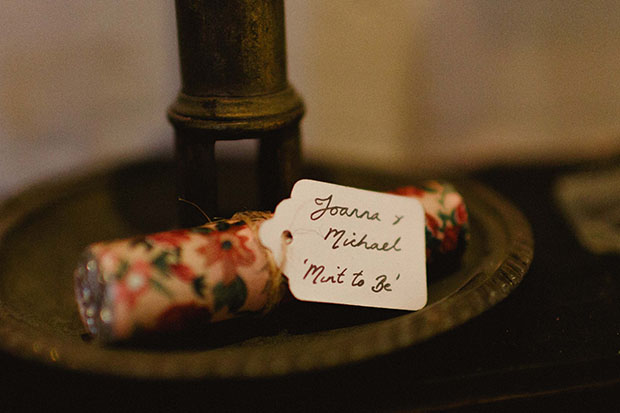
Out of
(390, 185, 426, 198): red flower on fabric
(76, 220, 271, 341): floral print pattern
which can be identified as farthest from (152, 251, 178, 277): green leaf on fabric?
(390, 185, 426, 198): red flower on fabric

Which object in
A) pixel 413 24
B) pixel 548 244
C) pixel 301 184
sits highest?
pixel 413 24

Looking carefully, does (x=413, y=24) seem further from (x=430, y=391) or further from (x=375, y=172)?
(x=430, y=391)

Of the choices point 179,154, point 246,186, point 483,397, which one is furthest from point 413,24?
point 483,397

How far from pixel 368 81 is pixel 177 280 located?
0.92 metres

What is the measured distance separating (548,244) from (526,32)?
0.64m

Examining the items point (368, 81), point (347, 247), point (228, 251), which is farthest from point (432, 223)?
point (368, 81)

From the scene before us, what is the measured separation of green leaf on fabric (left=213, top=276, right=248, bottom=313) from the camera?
0.50 m

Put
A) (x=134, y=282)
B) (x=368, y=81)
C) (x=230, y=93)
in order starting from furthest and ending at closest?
(x=368, y=81) → (x=230, y=93) → (x=134, y=282)

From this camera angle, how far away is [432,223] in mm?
627

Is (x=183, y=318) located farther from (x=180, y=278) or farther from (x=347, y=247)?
(x=347, y=247)

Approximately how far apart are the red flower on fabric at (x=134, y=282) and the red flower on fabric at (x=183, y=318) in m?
0.03

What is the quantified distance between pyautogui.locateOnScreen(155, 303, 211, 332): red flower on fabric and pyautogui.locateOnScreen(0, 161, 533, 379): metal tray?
25 millimetres

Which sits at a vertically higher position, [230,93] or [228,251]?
[230,93]

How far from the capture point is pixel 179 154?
66 centimetres
